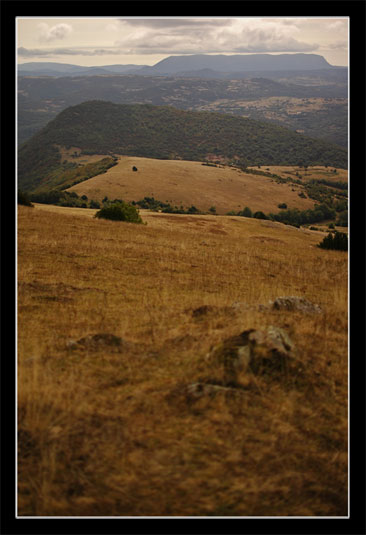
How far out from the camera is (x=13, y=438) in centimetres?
336

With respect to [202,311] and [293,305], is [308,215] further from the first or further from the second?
[202,311]

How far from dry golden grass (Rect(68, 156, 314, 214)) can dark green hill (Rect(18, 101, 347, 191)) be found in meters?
48.1

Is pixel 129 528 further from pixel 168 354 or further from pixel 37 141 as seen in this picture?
pixel 37 141

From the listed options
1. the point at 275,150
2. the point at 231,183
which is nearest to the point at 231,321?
the point at 231,183

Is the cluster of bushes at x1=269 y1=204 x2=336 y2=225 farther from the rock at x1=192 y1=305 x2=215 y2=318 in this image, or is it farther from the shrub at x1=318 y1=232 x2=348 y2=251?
the rock at x1=192 y1=305 x2=215 y2=318

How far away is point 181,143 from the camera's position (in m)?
185

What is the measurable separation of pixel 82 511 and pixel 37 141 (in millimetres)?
196344

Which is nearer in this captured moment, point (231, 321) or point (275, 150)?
point (231, 321)

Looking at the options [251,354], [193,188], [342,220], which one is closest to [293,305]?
[251,354]

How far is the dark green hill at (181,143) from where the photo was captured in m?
162

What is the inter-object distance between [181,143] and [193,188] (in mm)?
90297

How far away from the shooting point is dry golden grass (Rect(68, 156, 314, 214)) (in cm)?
9262

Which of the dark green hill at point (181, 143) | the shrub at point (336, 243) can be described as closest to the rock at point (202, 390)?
the shrub at point (336, 243)

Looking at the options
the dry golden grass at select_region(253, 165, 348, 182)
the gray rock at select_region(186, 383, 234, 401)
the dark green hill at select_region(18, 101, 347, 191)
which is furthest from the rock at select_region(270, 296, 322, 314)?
the dark green hill at select_region(18, 101, 347, 191)
